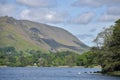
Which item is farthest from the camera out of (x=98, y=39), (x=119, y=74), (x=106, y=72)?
(x=98, y=39)

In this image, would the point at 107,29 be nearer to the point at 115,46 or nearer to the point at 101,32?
the point at 101,32

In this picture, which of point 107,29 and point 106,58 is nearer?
point 106,58

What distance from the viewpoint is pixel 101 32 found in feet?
440

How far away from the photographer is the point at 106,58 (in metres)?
122

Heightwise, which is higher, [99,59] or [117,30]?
[117,30]

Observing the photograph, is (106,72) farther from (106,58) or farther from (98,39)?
(98,39)

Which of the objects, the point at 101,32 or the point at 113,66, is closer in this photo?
the point at 113,66

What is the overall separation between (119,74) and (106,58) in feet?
23.6

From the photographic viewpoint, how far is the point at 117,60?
387 feet

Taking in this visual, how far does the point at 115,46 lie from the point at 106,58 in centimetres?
467

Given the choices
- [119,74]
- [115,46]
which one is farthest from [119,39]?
[119,74]

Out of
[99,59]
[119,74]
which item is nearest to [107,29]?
[99,59]

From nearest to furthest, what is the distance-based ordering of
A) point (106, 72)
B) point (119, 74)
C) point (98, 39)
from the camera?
1. point (119, 74)
2. point (106, 72)
3. point (98, 39)

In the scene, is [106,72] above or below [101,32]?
below
